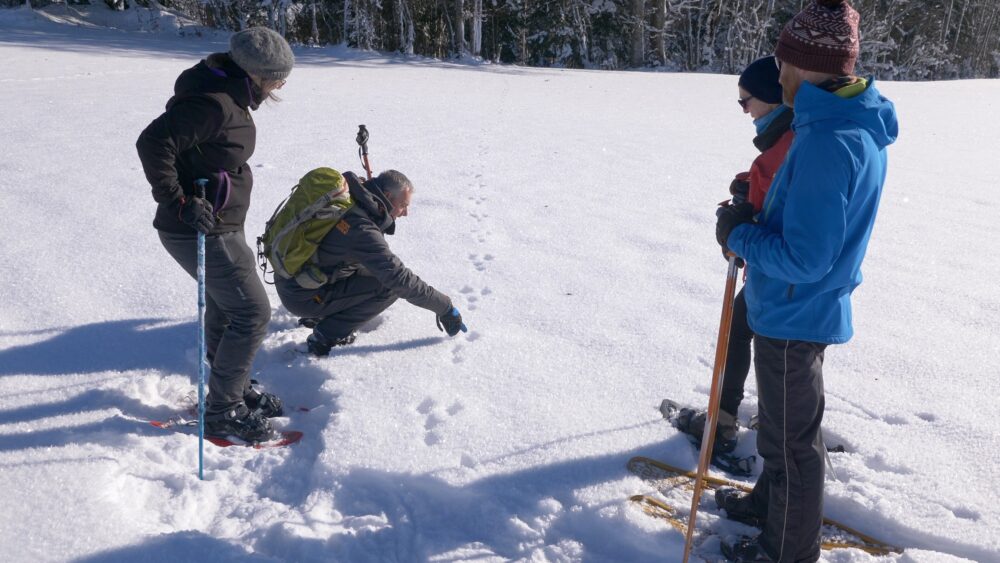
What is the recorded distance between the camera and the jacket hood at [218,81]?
2598 millimetres

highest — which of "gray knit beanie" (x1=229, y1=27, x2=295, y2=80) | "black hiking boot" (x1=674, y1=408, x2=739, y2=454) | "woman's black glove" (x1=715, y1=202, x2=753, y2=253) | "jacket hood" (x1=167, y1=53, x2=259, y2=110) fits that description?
"gray knit beanie" (x1=229, y1=27, x2=295, y2=80)

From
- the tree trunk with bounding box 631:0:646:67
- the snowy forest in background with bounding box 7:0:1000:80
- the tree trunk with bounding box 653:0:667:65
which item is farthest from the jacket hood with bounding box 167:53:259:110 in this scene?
the tree trunk with bounding box 653:0:667:65

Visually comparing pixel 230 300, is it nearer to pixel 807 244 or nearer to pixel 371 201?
pixel 371 201

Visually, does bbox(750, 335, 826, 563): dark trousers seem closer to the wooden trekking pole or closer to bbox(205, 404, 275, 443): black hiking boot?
the wooden trekking pole

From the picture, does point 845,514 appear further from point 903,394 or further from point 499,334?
point 499,334

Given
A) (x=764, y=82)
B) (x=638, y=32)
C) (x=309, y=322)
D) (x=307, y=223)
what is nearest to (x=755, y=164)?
(x=764, y=82)

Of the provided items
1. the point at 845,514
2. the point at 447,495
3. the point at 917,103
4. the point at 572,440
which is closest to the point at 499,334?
the point at 572,440

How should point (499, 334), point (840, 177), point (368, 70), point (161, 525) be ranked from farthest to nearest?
point (368, 70) → point (499, 334) → point (161, 525) → point (840, 177)

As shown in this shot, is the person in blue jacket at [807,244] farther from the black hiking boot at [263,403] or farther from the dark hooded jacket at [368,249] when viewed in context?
the black hiking boot at [263,403]

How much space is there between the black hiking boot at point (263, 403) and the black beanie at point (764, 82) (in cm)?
242

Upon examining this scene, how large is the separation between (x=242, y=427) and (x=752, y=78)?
2488 millimetres

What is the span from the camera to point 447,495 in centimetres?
260

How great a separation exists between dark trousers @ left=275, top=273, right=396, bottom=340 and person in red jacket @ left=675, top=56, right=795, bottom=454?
1815 mm

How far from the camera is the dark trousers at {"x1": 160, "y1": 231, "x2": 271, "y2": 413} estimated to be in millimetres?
2848
